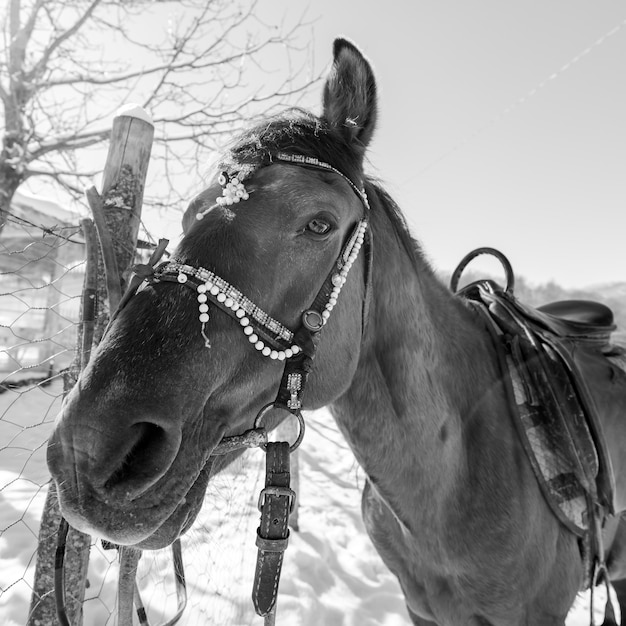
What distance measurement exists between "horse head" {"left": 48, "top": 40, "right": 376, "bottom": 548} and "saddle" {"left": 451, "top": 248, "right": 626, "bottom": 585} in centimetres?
99

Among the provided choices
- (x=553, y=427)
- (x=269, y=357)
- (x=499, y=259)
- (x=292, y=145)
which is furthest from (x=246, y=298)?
(x=499, y=259)

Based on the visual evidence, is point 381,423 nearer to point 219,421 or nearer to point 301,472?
point 219,421

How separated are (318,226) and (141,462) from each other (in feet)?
2.77

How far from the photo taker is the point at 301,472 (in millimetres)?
6039

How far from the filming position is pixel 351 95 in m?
1.65

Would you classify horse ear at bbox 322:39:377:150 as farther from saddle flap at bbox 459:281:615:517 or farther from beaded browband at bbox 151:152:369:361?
saddle flap at bbox 459:281:615:517

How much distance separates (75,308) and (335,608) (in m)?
12.1

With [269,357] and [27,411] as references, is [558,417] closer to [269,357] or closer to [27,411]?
[269,357]

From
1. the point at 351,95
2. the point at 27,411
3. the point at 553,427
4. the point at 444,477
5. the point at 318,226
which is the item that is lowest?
the point at 27,411

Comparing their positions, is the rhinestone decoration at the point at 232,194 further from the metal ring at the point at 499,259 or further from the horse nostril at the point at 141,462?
the metal ring at the point at 499,259

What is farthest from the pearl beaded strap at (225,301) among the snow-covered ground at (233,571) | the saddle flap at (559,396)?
the saddle flap at (559,396)

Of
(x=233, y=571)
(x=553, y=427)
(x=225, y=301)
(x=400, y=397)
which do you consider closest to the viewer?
(x=225, y=301)

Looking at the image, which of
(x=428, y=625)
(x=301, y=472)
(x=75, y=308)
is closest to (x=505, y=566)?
(x=428, y=625)

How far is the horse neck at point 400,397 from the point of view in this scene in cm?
161
